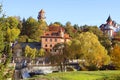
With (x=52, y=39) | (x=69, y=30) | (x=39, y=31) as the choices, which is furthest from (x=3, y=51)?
(x=69, y=30)

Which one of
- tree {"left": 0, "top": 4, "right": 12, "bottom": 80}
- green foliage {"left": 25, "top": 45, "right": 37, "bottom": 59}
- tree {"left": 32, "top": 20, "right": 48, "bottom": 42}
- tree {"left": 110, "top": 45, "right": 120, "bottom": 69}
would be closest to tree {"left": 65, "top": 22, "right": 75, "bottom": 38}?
tree {"left": 32, "top": 20, "right": 48, "bottom": 42}

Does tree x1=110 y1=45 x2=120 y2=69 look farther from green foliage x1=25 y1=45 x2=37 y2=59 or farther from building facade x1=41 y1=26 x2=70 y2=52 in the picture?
building facade x1=41 y1=26 x2=70 y2=52

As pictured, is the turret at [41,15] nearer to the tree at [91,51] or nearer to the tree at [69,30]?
the tree at [69,30]

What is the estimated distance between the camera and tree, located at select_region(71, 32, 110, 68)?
1996 inches

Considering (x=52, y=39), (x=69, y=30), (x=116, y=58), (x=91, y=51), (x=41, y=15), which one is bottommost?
(x=116, y=58)

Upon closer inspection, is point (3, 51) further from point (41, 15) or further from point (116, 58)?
point (41, 15)

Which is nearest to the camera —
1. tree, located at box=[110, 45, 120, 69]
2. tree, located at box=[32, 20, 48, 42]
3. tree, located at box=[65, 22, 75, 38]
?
tree, located at box=[110, 45, 120, 69]

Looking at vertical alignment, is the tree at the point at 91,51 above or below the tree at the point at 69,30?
below

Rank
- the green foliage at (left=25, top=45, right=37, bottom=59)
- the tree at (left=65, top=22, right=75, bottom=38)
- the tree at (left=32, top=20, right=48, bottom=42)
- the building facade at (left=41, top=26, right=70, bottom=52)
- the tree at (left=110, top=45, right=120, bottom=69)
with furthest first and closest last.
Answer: the tree at (left=65, top=22, right=75, bottom=38) < the tree at (left=32, top=20, right=48, bottom=42) < the building facade at (left=41, top=26, right=70, bottom=52) < the green foliage at (left=25, top=45, right=37, bottom=59) < the tree at (left=110, top=45, right=120, bottom=69)

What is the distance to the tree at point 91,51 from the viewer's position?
166 ft

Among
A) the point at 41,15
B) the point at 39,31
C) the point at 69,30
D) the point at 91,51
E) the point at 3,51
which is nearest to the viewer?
the point at 3,51

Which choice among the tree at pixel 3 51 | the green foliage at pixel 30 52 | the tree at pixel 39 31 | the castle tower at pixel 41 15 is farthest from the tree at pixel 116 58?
the castle tower at pixel 41 15

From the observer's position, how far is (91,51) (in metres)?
51.4

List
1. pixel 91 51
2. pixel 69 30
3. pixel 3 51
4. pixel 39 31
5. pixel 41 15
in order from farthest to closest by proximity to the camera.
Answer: pixel 41 15 → pixel 69 30 → pixel 39 31 → pixel 91 51 → pixel 3 51
